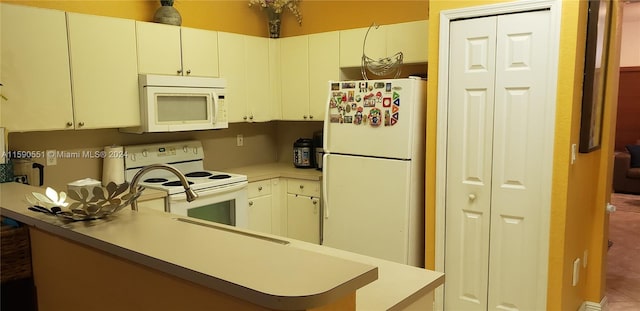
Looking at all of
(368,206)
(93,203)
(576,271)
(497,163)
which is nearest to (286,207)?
(368,206)

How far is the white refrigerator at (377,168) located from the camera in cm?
321

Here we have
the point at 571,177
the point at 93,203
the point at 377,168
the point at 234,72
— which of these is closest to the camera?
the point at 93,203

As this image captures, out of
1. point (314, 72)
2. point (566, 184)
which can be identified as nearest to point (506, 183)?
point (566, 184)

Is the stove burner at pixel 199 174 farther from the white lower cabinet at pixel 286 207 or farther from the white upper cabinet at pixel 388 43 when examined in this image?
the white upper cabinet at pixel 388 43

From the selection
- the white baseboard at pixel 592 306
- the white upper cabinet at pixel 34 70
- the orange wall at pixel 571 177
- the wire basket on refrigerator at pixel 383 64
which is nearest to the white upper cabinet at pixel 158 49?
the white upper cabinet at pixel 34 70

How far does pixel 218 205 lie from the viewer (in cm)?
367

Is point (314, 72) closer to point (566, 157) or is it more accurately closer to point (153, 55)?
point (153, 55)

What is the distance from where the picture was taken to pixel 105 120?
10.5 feet

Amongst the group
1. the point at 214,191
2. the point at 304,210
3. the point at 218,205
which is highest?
the point at 214,191

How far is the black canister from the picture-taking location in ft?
14.2

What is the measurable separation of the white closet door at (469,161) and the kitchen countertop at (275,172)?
50.6 inches

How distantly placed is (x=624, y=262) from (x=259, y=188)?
3.40 meters

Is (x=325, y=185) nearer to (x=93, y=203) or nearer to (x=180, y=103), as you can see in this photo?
(x=180, y=103)

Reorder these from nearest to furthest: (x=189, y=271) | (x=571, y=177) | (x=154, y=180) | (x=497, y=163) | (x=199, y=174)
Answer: (x=189, y=271) < (x=571, y=177) < (x=497, y=163) < (x=154, y=180) < (x=199, y=174)
